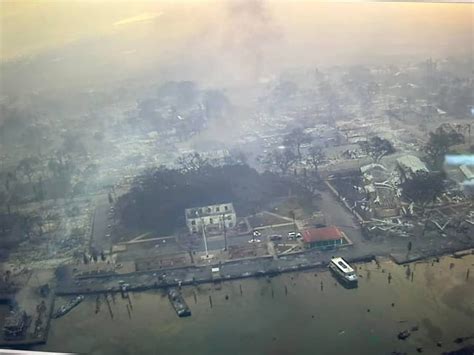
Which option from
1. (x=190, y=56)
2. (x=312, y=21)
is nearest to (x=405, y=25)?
(x=312, y=21)

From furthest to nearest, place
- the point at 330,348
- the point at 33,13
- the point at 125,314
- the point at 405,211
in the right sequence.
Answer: the point at 33,13, the point at 405,211, the point at 125,314, the point at 330,348

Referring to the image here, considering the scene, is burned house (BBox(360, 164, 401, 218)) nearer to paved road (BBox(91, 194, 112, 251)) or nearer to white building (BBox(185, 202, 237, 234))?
white building (BBox(185, 202, 237, 234))

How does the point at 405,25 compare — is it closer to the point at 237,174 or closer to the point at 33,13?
the point at 237,174

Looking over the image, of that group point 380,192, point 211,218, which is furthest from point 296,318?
point 380,192

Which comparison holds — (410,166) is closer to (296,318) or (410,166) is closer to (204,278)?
(296,318)

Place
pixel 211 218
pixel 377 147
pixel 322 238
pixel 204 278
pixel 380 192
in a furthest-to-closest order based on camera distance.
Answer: pixel 377 147 < pixel 380 192 < pixel 211 218 < pixel 322 238 < pixel 204 278

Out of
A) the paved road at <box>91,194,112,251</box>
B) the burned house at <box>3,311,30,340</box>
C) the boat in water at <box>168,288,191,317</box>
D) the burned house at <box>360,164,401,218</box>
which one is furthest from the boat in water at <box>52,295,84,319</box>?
the burned house at <box>360,164,401,218</box>
